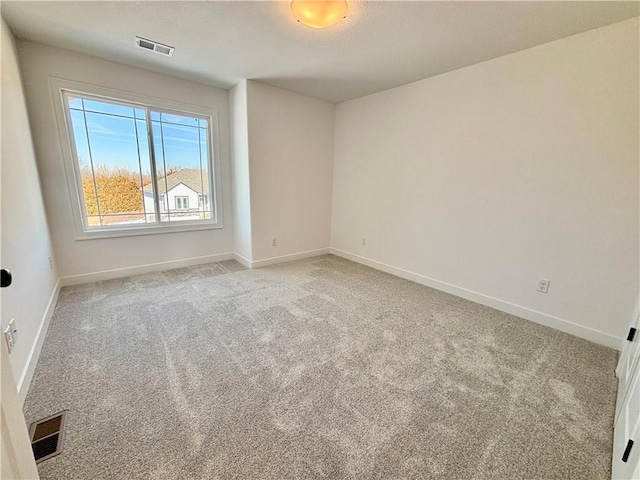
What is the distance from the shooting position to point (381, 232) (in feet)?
12.2

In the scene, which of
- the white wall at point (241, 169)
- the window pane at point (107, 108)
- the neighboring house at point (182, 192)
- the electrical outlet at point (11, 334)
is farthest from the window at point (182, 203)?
the electrical outlet at point (11, 334)

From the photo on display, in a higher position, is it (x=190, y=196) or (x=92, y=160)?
(x=92, y=160)

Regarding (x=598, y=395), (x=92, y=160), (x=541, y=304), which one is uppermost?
(x=92, y=160)

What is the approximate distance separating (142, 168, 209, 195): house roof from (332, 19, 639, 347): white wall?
2416 mm

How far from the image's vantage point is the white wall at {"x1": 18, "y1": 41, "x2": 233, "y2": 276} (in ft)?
8.34

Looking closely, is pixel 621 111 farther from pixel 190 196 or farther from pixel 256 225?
pixel 190 196

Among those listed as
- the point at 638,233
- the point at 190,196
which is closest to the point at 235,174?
the point at 190,196

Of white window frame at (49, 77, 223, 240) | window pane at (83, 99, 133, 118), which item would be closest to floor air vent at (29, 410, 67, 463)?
white window frame at (49, 77, 223, 240)

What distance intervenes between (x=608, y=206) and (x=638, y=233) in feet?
0.83

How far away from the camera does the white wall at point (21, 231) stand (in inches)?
62.2

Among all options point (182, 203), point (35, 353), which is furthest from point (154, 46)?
point (35, 353)

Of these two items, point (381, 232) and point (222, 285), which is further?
point (381, 232)

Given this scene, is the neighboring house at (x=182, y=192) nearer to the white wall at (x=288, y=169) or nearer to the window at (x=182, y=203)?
the window at (x=182, y=203)

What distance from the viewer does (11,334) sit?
1471mm
